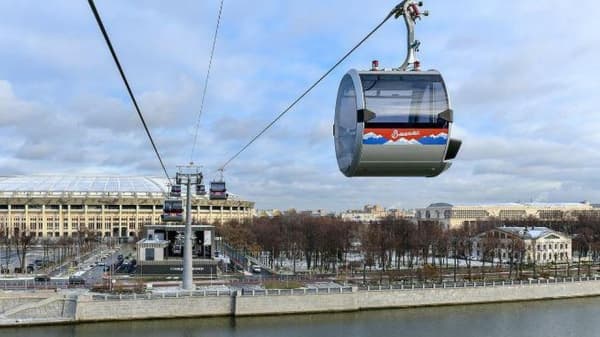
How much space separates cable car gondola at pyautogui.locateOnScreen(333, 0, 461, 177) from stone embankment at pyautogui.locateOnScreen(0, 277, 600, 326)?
19.4 meters

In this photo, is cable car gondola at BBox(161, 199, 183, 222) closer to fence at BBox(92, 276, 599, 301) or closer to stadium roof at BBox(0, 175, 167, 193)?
fence at BBox(92, 276, 599, 301)

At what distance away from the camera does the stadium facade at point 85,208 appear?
216 feet

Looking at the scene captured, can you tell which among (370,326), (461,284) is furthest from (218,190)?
(461,284)

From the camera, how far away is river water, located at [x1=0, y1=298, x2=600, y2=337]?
67.2ft

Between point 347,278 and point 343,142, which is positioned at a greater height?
point 343,142

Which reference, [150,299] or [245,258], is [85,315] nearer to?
[150,299]

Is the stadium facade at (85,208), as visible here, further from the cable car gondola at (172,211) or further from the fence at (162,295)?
the cable car gondola at (172,211)

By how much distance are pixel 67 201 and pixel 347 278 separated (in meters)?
45.7

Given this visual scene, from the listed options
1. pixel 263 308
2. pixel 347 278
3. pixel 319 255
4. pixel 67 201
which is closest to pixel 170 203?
pixel 263 308

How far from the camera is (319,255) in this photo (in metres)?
41.2

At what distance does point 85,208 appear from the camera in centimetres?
6738

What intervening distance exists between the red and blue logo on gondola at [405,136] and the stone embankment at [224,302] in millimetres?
19591

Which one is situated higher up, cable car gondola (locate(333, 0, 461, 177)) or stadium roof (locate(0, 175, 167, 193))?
stadium roof (locate(0, 175, 167, 193))

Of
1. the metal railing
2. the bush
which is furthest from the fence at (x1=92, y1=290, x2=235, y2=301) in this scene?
the bush
